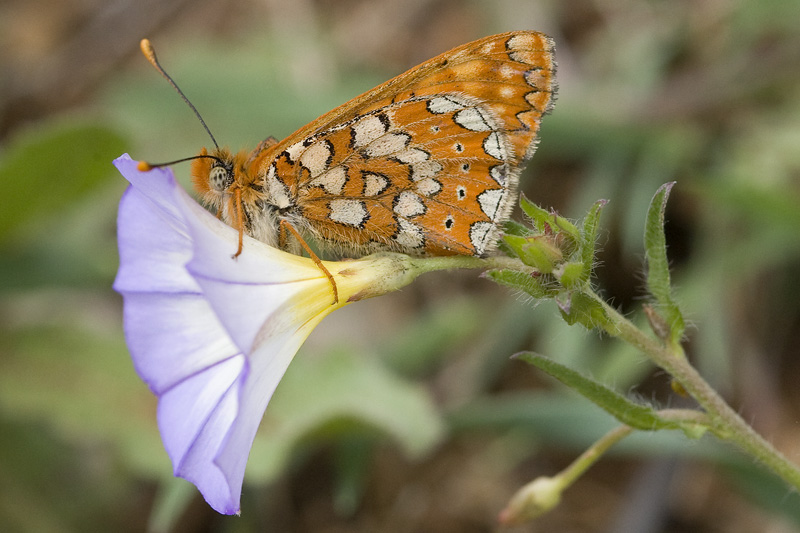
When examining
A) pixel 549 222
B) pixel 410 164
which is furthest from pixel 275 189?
pixel 549 222

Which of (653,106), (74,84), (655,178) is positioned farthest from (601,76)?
(74,84)

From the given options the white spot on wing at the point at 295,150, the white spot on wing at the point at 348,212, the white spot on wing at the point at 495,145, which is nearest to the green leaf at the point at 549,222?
the white spot on wing at the point at 495,145

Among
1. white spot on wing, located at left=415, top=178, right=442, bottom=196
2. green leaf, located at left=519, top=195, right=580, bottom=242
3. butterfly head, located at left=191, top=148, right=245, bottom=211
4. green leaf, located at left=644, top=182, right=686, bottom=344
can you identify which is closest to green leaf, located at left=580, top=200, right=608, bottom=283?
green leaf, located at left=519, top=195, right=580, bottom=242

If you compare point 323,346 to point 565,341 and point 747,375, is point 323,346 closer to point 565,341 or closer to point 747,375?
point 565,341

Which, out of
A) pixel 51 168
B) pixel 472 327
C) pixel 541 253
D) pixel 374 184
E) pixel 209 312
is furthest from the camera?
pixel 472 327

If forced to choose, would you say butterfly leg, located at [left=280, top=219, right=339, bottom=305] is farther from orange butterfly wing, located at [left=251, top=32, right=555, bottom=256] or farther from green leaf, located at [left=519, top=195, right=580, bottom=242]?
green leaf, located at [left=519, top=195, right=580, bottom=242]

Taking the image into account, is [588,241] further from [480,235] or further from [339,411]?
[339,411]
